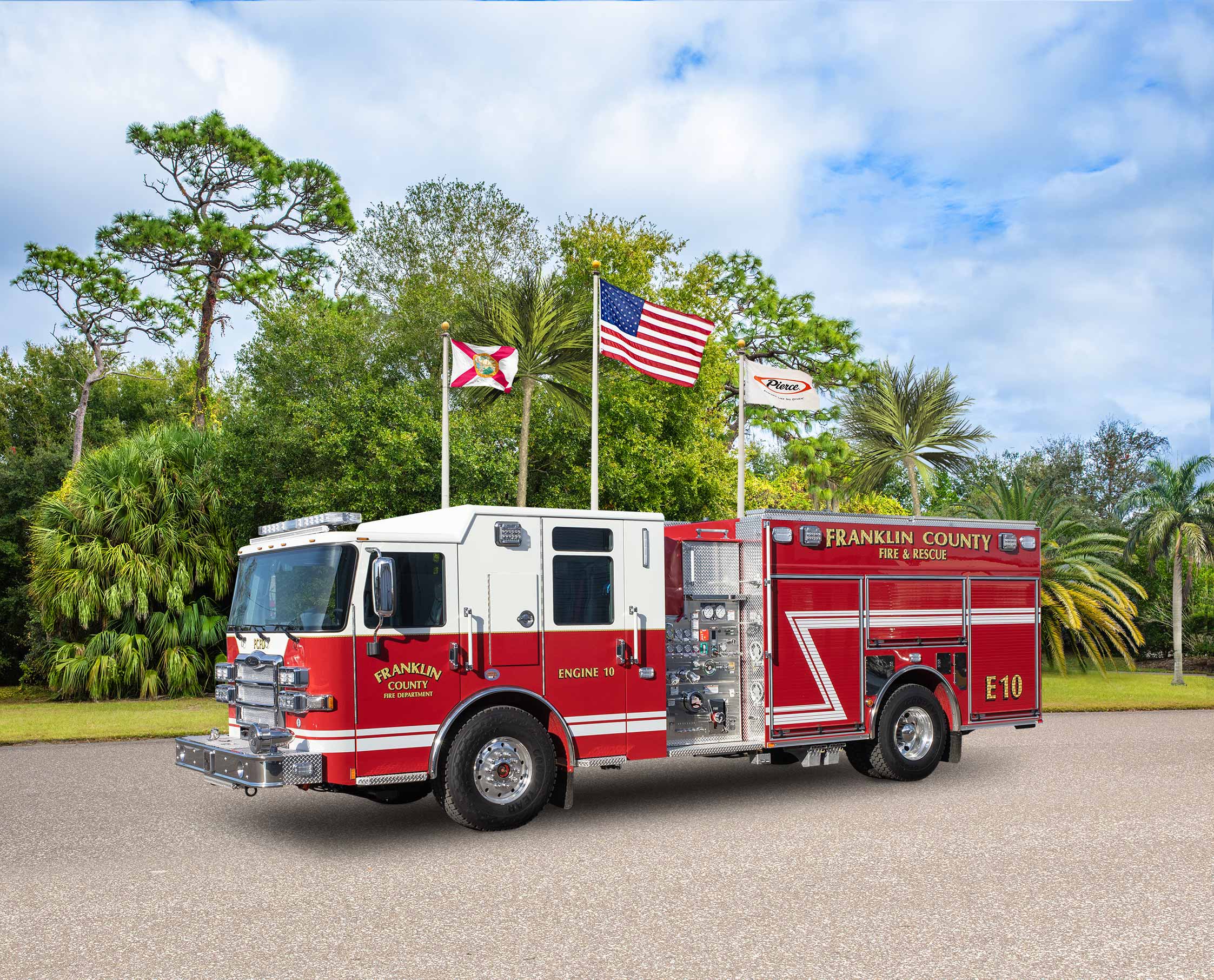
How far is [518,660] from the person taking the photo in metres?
9.10

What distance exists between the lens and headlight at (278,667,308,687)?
840 cm

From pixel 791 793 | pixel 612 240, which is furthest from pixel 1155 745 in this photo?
pixel 612 240

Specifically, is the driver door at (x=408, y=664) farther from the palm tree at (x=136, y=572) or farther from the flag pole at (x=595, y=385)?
the palm tree at (x=136, y=572)

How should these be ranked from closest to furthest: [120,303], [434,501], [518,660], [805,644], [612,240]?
[518,660]
[805,644]
[434,501]
[612,240]
[120,303]

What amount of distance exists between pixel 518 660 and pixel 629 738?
130 cm

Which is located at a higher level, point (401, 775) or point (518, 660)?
point (518, 660)

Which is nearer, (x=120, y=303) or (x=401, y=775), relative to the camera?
(x=401, y=775)

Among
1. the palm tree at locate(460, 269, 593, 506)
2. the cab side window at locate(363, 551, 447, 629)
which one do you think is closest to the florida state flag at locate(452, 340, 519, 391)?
the palm tree at locate(460, 269, 593, 506)

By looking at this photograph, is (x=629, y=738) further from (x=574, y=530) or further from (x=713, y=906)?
(x=713, y=906)

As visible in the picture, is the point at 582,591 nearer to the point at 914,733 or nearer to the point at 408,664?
the point at 408,664

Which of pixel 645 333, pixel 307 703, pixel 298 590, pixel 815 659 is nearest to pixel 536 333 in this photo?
pixel 645 333

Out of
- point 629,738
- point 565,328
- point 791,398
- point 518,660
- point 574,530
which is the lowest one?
point 629,738

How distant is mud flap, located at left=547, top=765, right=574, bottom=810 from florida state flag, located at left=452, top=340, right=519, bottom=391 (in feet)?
25.0

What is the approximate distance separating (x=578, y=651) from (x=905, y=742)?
424 cm
